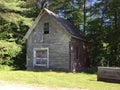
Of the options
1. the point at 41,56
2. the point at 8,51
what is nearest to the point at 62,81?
the point at 41,56

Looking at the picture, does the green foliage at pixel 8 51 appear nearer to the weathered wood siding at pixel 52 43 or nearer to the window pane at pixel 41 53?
the weathered wood siding at pixel 52 43

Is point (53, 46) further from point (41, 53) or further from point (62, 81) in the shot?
point (62, 81)

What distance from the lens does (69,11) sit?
34938mm

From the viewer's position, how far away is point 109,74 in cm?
1477

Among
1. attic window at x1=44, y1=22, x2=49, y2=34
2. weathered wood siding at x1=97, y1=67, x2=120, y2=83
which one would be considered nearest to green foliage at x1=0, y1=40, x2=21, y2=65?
attic window at x1=44, y1=22, x2=49, y2=34

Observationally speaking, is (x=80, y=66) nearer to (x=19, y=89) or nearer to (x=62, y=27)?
(x=62, y=27)

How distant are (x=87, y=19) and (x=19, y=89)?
77.0 ft

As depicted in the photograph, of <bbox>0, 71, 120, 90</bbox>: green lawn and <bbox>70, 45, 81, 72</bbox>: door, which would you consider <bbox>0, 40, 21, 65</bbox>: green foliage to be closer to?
<bbox>70, 45, 81, 72</bbox>: door

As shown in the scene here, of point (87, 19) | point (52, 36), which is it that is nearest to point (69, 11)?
point (87, 19)

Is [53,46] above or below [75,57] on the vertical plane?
above

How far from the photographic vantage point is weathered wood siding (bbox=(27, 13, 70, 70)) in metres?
23.3

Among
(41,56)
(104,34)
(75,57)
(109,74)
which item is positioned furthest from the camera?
(104,34)

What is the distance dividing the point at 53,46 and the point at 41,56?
6.40 feet

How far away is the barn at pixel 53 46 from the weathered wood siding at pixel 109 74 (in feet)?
26.2
